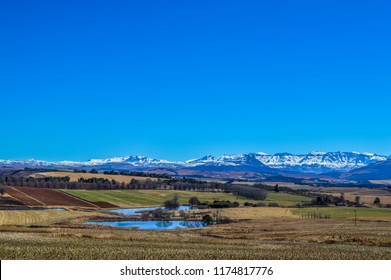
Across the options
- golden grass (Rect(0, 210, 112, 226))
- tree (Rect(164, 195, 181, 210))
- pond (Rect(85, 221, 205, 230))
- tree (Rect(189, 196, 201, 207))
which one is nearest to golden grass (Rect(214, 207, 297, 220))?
pond (Rect(85, 221, 205, 230))

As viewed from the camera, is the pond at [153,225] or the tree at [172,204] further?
the tree at [172,204]

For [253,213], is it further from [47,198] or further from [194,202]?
[47,198]

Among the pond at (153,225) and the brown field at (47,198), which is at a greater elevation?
the brown field at (47,198)

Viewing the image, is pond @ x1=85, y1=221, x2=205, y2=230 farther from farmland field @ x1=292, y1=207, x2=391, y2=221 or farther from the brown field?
the brown field

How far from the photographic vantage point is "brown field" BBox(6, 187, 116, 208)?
16811 centimetres

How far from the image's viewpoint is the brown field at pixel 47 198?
16811 centimetres

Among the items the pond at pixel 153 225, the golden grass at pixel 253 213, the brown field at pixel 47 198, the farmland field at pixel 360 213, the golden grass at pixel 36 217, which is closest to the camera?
the pond at pixel 153 225

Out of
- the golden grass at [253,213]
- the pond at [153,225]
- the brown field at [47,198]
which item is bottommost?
the pond at [153,225]

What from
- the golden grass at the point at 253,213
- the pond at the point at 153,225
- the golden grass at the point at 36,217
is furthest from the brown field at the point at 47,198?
the pond at the point at 153,225

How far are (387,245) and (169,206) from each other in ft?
442

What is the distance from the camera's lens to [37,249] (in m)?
35.9

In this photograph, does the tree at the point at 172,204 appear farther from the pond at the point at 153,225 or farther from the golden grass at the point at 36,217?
the pond at the point at 153,225

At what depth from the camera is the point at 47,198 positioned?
178 meters
